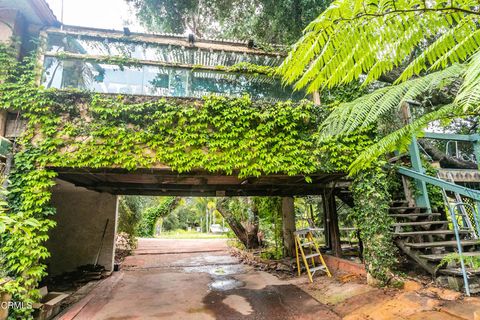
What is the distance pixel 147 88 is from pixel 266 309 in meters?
5.02

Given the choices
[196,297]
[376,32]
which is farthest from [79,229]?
[376,32]

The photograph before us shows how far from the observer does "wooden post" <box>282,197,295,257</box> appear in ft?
29.8

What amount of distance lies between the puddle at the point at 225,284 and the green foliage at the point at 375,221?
3249 mm

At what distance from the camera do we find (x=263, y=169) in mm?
5246

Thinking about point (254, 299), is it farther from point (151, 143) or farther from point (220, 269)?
point (151, 143)

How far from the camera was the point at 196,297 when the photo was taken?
5992 millimetres

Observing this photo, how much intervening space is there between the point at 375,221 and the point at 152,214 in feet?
59.5

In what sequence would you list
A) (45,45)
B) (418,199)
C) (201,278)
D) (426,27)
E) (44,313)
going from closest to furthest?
(426,27), (44,313), (45,45), (418,199), (201,278)

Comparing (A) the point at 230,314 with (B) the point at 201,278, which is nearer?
(A) the point at 230,314

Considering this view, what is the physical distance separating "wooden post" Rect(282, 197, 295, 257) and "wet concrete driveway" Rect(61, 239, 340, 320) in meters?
1.43

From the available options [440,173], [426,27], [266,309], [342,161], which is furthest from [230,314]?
[440,173]

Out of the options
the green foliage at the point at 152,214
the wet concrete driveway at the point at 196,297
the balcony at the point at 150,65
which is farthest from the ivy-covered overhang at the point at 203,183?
the green foliage at the point at 152,214

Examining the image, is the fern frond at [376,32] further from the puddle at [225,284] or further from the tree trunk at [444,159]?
the tree trunk at [444,159]

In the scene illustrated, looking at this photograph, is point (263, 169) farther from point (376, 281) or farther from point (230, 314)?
point (376, 281)
